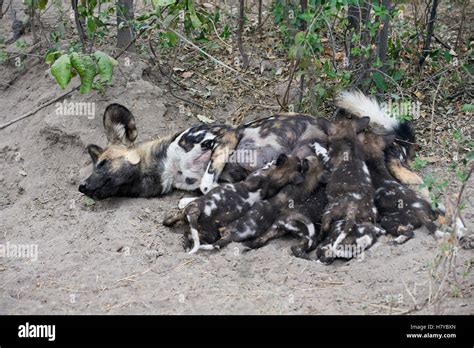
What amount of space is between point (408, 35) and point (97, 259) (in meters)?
3.59

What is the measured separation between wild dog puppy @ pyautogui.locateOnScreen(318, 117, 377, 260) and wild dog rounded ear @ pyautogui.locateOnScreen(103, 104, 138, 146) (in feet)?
5.16

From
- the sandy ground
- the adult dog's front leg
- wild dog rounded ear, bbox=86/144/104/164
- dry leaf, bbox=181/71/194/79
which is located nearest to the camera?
the sandy ground

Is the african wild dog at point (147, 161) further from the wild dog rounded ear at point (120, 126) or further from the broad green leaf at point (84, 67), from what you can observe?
the broad green leaf at point (84, 67)

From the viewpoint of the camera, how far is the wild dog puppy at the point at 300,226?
16.6ft

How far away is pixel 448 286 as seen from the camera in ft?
14.0

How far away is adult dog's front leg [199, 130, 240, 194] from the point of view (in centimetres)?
580

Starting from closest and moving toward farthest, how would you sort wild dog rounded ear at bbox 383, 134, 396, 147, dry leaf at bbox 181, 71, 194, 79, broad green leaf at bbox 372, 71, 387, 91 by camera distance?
1. wild dog rounded ear at bbox 383, 134, 396, 147
2. broad green leaf at bbox 372, 71, 387, 91
3. dry leaf at bbox 181, 71, 194, 79

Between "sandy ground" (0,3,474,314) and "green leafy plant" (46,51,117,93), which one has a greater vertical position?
"green leafy plant" (46,51,117,93)

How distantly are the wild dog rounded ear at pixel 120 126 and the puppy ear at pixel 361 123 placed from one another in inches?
69.1

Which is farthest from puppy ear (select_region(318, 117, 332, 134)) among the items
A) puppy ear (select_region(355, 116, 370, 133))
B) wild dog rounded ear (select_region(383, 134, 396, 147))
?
wild dog rounded ear (select_region(383, 134, 396, 147))

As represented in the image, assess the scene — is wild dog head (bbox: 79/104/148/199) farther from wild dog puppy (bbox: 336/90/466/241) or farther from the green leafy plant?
wild dog puppy (bbox: 336/90/466/241)

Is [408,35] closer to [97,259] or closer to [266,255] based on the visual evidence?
[266,255]

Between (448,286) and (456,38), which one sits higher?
(456,38)

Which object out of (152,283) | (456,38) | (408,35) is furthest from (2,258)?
(456,38)
